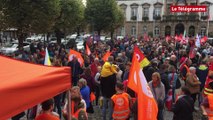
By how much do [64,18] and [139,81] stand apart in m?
30.6

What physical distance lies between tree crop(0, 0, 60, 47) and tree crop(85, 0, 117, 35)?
19.1 m

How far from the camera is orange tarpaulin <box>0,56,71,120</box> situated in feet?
11.1

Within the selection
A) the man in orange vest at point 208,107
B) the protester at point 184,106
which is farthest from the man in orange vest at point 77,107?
the man in orange vest at point 208,107

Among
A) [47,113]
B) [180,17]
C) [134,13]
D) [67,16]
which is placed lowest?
[47,113]

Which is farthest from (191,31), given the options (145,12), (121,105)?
(121,105)

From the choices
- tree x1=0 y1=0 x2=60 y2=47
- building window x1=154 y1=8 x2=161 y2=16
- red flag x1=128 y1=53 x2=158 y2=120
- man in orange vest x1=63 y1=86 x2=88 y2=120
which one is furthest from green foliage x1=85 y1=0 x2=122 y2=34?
red flag x1=128 y1=53 x2=158 y2=120

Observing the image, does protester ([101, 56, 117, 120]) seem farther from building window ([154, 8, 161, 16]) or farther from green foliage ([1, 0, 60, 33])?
building window ([154, 8, 161, 16])

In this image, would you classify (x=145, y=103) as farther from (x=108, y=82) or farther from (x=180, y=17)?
(x=180, y=17)

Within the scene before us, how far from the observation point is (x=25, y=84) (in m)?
3.70

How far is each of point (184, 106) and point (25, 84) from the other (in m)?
3.27

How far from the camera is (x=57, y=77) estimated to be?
13.9ft

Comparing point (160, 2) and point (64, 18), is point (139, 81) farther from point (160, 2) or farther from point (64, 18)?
point (160, 2)

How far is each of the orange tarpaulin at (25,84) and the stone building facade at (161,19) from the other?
196ft

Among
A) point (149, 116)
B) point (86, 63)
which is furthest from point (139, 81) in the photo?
point (86, 63)
